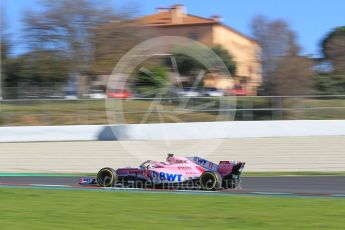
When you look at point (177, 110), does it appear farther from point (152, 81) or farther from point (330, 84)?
point (330, 84)

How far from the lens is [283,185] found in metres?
16.0

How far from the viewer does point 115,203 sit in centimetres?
1069

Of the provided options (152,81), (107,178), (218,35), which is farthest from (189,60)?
(218,35)

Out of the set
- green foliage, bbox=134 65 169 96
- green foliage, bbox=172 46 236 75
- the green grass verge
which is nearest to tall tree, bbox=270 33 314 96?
green foliage, bbox=172 46 236 75

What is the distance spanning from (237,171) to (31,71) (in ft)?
90.2

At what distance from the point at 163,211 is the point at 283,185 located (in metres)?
7.19

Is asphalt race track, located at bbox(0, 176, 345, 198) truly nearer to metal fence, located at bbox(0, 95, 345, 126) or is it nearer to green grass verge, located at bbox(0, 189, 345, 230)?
green grass verge, located at bbox(0, 189, 345, 230)

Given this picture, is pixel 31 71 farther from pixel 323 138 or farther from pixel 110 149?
pixel 323 138

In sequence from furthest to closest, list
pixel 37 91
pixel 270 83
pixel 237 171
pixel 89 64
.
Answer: pixel 89 64 < pixel 270 83 < pixel 37 91 < pixel 237 171

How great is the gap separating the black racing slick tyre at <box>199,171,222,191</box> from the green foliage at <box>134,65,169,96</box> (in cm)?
463

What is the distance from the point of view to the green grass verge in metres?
8.19

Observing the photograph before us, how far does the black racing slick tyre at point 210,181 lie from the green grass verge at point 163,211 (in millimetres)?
1614

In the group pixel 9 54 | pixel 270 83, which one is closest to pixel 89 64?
pixel 9 54

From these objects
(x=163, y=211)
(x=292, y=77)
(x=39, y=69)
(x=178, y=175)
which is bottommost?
(x=163, y=211)
